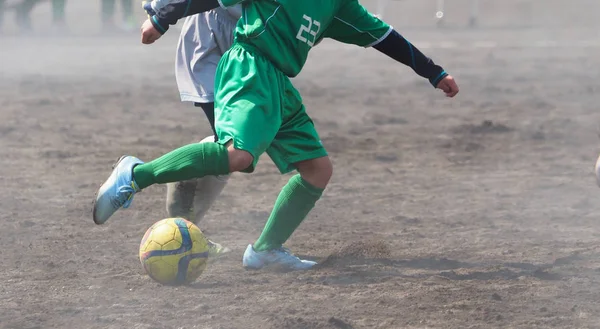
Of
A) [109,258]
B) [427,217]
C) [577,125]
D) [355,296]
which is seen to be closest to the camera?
[355,296]

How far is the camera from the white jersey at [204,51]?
491 centimetres

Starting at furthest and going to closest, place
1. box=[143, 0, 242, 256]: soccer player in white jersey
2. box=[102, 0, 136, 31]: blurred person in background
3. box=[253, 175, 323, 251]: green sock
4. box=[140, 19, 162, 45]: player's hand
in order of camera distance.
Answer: box=[102, 0, 136, 31]: blurred person in background < box=[143, 0, 242, 256]: soccer player in white jersey < box=[253, 175, 323, 251]: green sock < box=[140, 19, 162, 45]: player's hand

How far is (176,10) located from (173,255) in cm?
111

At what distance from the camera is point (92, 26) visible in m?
18.2

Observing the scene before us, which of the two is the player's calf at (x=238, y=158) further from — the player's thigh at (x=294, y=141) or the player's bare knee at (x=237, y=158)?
the player's thigh at (x=294, y=141)

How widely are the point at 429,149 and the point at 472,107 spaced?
79.6 inches

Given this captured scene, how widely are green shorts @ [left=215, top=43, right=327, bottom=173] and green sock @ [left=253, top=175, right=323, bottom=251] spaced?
16 cm

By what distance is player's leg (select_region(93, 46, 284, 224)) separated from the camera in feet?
13.7

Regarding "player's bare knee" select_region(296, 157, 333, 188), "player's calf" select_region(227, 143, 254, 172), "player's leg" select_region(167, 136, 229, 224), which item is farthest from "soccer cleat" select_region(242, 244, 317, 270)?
"player's calf" select_region(227, 143, 254, 172)

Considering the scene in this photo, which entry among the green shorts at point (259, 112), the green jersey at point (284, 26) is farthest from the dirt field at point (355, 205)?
the green jersey at point (284, 26)

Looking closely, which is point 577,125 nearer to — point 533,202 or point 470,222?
point 533,202

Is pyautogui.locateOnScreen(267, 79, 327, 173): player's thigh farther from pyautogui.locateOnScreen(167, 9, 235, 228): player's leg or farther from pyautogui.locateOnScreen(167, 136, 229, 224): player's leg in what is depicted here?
pyautogui.locateOnScreen(167, 136, 229, 224): player's leg

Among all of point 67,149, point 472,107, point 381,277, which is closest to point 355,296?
point 381,277

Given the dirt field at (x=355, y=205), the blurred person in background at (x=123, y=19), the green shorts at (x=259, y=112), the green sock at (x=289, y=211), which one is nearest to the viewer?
the dirt field at (x=355, y=205)
